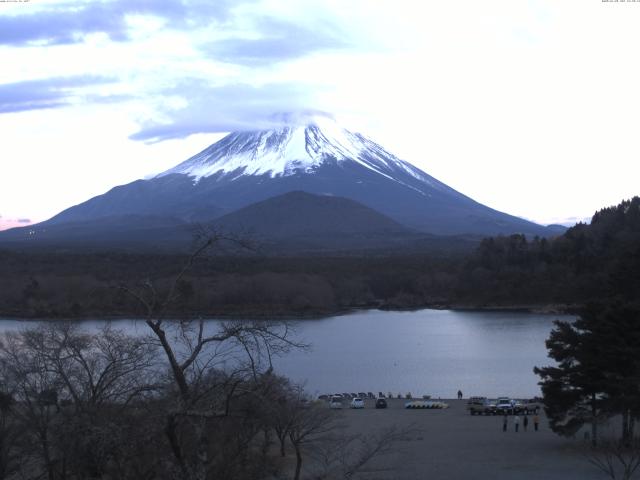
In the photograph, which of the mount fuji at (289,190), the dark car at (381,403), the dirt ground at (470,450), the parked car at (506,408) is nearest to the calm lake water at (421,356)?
the dark car at (381,403)

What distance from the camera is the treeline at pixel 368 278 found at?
45.7m

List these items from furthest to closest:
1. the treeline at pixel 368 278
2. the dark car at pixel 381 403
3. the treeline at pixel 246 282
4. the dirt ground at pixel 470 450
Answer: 1. the treeline at pixel 368 278
2. the treeline at pixel 246 282
3. the dark car at pixel 381 403
4. the dirt ground at pixel 470 450

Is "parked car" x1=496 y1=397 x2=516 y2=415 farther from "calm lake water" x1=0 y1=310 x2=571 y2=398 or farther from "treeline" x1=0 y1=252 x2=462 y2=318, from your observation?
"treeline" x1=0 y1=252 x2=462 y2=318

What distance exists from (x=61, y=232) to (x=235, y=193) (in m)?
30.1

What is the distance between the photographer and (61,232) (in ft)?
356

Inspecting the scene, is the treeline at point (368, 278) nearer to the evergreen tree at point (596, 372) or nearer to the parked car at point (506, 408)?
the parked car at point (506, 408)

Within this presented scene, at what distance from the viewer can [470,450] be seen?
13859 mm

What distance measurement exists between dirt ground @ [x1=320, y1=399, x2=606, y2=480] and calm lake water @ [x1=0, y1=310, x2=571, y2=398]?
11.6ft

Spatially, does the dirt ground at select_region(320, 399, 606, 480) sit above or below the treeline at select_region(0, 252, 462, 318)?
below

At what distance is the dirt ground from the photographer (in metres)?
12.1

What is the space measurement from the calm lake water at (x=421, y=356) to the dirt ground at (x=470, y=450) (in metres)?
3.55

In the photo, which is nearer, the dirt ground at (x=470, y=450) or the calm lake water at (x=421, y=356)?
the dirt ground at (x=470, y=450)

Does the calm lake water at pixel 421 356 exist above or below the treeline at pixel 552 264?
below

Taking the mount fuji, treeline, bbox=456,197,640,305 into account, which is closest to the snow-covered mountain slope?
the mount fuji
